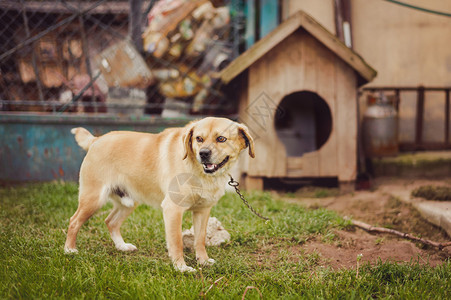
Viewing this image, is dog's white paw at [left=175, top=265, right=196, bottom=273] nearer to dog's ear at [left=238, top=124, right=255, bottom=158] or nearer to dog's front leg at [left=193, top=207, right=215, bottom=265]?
dog's front leg at [left=193, top=207, right=215, bottom=265]

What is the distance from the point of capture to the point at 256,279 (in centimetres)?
263

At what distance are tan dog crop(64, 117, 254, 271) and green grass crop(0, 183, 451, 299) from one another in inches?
8.2

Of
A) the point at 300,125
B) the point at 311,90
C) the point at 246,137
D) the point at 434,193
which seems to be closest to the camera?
the point at 246,137

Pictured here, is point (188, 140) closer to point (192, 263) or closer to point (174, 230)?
point (174, 230)

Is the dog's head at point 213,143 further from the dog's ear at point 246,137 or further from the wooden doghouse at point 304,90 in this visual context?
the wooden doghouse at point 304,90

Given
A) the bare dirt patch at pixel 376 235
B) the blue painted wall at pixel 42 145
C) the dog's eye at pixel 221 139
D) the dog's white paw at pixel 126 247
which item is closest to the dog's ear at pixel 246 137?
the dog's eye at pixel 221 139

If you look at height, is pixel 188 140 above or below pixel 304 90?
below

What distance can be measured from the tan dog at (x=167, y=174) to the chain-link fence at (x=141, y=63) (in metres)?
3.00

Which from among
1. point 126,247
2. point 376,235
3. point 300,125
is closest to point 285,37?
point 300,125

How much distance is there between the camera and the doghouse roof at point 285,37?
16.8ft

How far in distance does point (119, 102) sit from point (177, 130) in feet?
11.4

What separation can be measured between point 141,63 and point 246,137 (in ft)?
12.9

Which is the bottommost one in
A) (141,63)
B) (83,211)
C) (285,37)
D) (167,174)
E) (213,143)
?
(83,211)

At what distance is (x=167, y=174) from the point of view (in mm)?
2988
